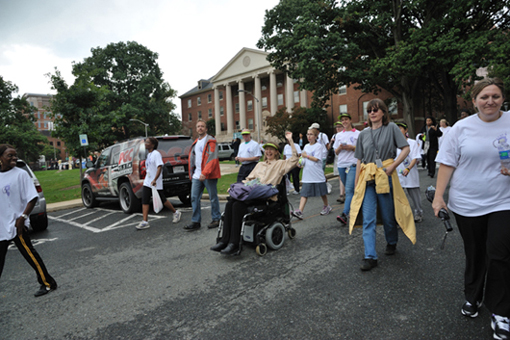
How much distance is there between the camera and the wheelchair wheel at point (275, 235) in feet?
15.7

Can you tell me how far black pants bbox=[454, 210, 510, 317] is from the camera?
7.90ft

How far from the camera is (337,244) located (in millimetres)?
4934

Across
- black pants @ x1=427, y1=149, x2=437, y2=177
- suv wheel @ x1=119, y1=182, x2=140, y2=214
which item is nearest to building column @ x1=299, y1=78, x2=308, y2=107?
black pants @ x1=427, y1=149, x2=437, y2=177

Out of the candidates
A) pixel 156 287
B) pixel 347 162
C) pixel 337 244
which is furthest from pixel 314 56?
pixel 156 287

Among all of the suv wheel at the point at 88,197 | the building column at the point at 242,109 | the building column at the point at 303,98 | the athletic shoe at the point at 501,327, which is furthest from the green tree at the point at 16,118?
the athletic shoe at the point at 501,327

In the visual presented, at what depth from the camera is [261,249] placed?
4691 mm

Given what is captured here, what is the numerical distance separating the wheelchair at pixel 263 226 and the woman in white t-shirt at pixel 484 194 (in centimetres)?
253

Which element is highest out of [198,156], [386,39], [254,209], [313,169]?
[386,39]

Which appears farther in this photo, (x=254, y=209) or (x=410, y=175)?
(x=410, y=175)

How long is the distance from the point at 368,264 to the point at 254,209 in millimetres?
Result: 1634

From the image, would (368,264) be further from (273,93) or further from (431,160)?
(273,93)

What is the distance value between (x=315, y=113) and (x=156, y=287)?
131 ft

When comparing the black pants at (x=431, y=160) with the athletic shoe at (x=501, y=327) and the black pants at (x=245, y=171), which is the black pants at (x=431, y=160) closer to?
the black pants at (x=245, y=171)

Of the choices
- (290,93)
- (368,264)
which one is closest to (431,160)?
(368,264)
